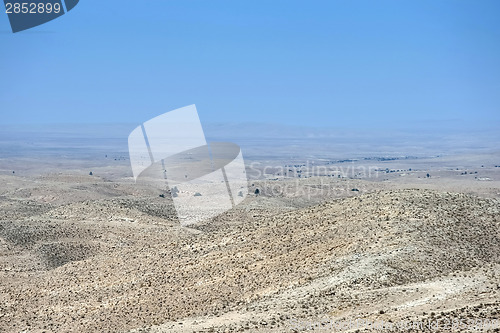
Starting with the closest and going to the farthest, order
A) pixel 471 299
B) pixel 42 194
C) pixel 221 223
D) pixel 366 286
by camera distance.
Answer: pixel 471 299, pixel 366 286, pixel 221 223, pixel 42 194

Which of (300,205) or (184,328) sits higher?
(184,328)

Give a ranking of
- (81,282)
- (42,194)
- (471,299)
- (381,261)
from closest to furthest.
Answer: (471,299), (381,261), (81,282), (42,194)

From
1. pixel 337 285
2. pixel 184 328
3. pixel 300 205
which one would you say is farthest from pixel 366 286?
pixel 300 205

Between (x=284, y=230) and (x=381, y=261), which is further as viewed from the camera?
(x=284, y=230)

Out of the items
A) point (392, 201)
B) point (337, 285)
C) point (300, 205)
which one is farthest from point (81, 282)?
point (300, 205)

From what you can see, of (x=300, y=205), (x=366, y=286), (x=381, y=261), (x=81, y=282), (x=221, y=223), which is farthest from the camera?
(x=300, y=205)

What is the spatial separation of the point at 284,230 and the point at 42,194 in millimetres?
42314

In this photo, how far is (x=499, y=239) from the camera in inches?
957

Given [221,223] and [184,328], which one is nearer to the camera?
[184,328]

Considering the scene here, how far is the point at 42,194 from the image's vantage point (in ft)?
209

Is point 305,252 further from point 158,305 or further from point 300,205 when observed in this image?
point 300,205

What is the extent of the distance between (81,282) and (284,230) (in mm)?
8461

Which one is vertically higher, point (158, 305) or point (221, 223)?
point (158, 305)

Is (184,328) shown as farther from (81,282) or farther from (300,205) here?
(300,205)
